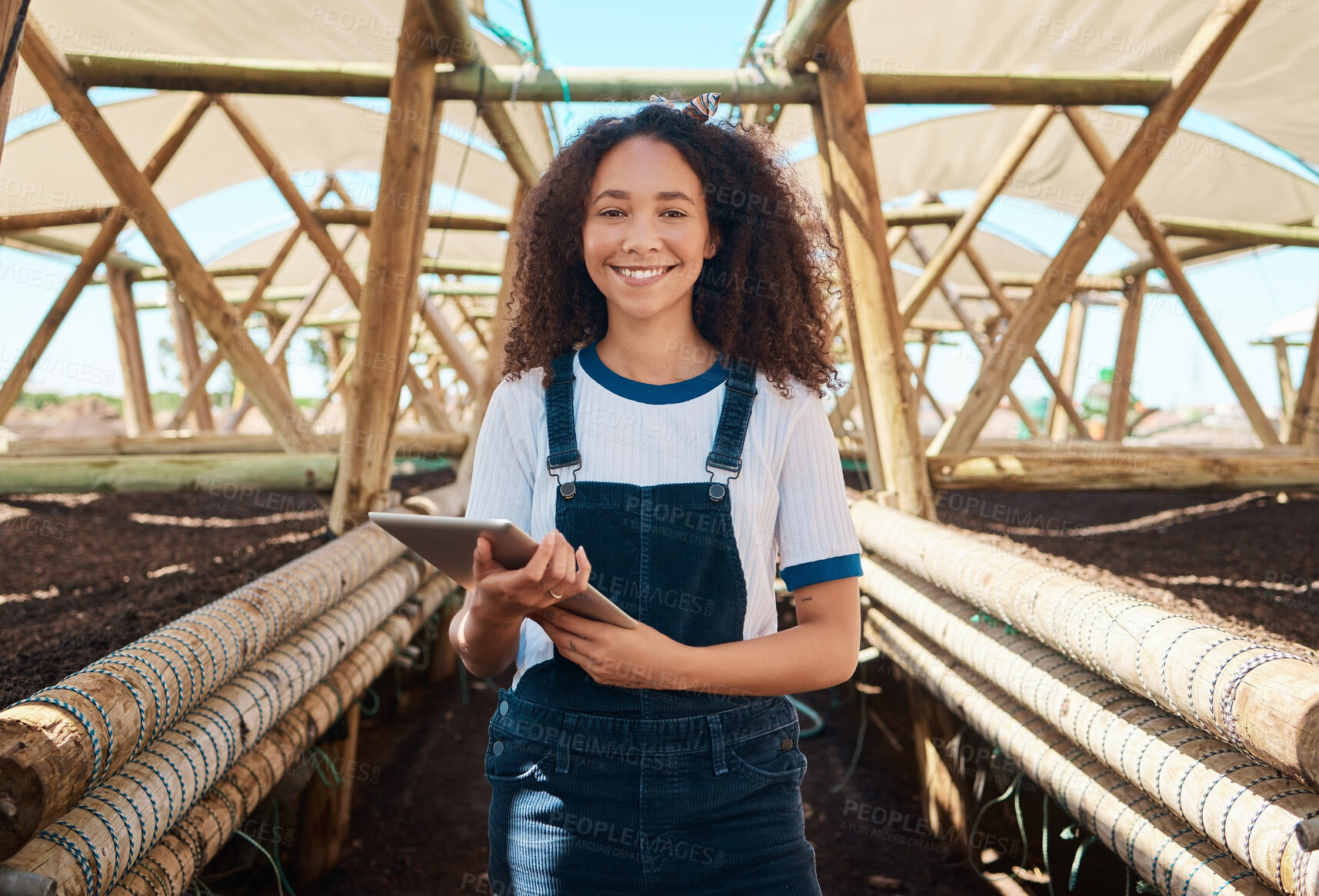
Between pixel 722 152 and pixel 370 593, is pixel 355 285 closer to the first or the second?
pixel 370 593

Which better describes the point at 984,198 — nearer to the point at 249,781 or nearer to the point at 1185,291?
the point at 1185,291

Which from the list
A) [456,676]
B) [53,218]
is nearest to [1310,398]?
[456,676]

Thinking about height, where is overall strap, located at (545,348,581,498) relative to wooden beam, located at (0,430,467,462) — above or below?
above

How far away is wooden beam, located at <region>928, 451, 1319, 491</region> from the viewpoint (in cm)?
387

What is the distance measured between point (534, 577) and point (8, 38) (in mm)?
1143

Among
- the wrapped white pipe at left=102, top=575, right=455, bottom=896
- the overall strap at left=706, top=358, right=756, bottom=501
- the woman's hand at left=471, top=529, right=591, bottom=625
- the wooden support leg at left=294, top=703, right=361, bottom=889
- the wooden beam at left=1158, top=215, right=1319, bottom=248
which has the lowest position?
the wooden support leg at left=294, top=703, right=361, bottom=889

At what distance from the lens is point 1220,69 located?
18.4 ft

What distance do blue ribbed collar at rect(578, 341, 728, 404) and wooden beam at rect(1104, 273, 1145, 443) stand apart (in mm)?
7900

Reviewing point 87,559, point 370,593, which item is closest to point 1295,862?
point 370,593

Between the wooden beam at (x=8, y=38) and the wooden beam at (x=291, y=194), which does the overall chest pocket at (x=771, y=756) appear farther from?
the wooden beam at (x=291, y=194)

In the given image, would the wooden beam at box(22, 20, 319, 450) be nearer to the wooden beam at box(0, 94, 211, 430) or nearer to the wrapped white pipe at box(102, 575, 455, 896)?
the wooden beam at box(0, 94, 211, 430)

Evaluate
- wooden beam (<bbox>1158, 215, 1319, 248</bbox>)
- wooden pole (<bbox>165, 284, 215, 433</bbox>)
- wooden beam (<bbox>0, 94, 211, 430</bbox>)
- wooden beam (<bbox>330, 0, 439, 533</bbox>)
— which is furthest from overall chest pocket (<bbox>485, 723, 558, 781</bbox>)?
wooden pole (<bbox>165, 284, 215, 433</bbox>)

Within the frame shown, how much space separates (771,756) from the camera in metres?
1.33

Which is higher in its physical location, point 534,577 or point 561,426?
point 561,426
